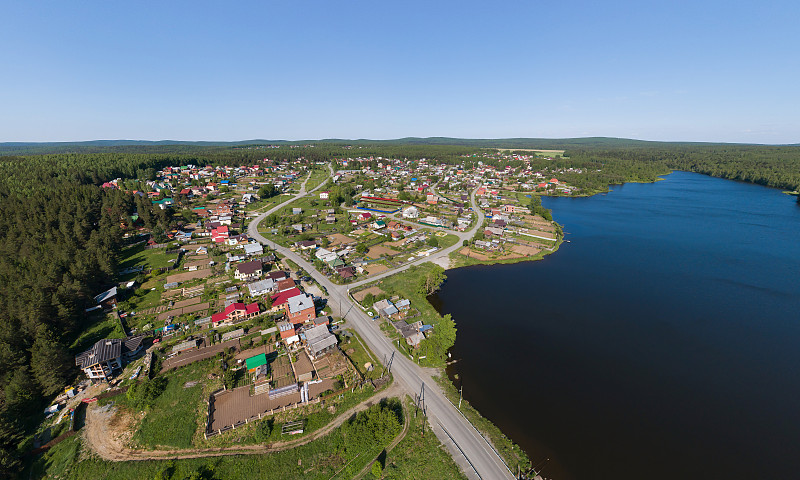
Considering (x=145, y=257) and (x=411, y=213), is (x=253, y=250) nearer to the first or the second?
(x=145, y=257)

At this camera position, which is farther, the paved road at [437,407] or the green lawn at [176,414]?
the green lawn at [176,414]

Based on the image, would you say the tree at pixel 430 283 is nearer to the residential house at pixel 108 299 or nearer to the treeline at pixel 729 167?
the residential house at pixel 108 299

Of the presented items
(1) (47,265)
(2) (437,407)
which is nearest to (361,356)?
(2) (437,407)

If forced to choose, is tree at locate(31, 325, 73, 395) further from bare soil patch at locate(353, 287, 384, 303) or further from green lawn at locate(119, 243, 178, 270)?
bare soil patch at locate(353, 287, 384, 303)

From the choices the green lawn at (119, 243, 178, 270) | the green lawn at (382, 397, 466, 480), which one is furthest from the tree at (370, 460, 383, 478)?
the green lawn at (119, 243, 178, 270)

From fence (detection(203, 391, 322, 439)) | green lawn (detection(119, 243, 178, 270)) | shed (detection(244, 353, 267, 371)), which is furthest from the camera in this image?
green lawn (detection(119, 243, 178, 270))

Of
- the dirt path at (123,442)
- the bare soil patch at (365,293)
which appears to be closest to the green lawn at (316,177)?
the bare soil patch at (365,293)

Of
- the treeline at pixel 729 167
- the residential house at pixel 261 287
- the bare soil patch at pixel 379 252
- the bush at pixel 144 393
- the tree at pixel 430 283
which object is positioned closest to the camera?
the bush at pixel 144 393

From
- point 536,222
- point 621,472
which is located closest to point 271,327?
point 621,472
